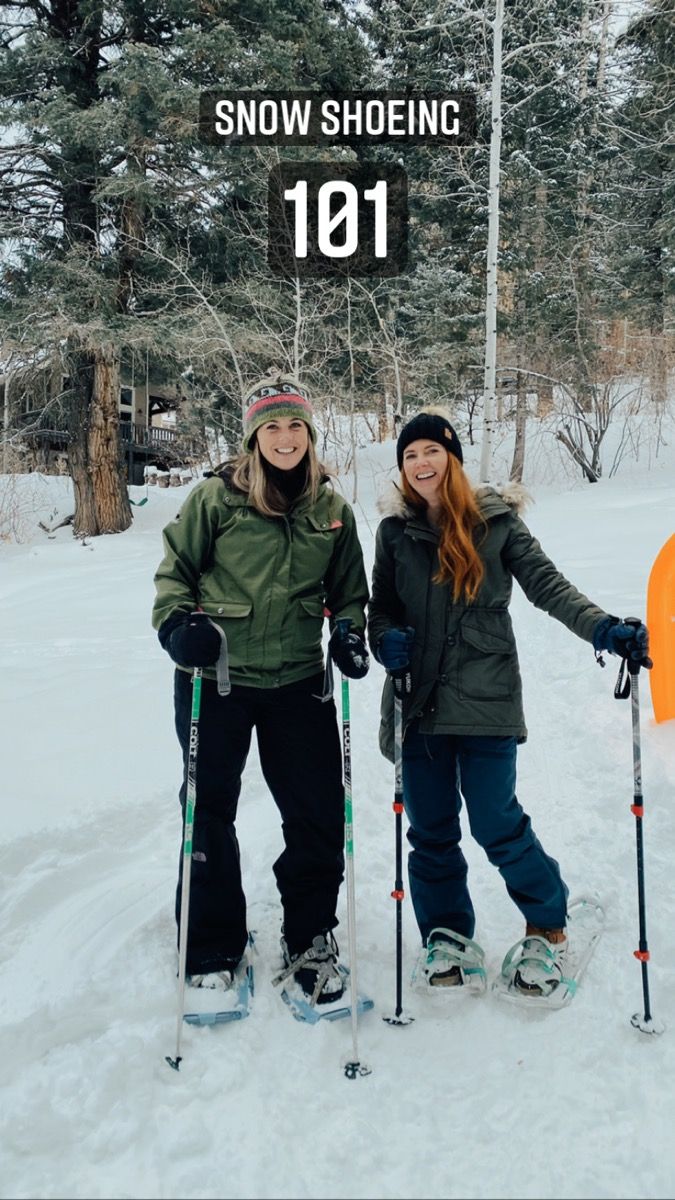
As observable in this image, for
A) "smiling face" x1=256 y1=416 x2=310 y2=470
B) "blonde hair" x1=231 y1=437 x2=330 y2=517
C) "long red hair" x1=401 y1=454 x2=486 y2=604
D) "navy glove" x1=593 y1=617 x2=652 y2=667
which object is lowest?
"navy glove" x1=593 y1=617 x2=652 y2=667

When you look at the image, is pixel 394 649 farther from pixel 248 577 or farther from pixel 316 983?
pixel 316 983

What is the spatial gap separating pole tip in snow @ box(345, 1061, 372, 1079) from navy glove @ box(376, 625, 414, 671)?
1.20 m

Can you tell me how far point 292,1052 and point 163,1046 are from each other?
0.40 metres

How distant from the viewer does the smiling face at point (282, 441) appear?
8.64 feet

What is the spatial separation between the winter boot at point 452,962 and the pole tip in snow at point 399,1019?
0.16m

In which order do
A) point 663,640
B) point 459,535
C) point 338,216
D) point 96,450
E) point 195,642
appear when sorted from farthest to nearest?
point 96,450
point 338,216
point 663,640
point 459,535
point 195,642

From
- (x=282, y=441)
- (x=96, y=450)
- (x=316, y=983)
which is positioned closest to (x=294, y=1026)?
(x=316, y=983)

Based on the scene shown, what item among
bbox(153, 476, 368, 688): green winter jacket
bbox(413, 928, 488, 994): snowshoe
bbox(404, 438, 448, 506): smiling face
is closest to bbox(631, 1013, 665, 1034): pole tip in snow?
bbox(413, 928, 488, 994): snowshoe

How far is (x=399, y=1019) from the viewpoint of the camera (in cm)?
247

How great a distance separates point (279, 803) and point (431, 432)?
1432mm

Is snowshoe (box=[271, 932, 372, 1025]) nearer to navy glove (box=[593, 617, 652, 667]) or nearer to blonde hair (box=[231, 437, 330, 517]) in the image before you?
navy glove (box=[593, 617, 652, 667])

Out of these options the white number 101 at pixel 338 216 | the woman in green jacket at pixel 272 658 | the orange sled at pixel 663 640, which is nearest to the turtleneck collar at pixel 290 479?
the woman in green jacket at pixel 272 658

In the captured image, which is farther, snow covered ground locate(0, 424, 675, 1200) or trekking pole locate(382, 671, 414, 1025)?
trekking pole locate(382, 671, 414, 1025)

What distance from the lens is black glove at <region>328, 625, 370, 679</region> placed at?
100 inches
